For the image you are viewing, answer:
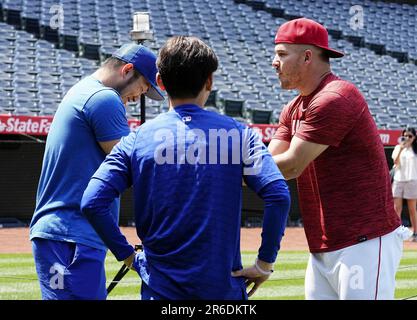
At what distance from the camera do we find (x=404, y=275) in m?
9.82

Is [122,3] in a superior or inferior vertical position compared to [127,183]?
inferior

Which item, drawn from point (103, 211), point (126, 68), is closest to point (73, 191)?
point (126, 68)

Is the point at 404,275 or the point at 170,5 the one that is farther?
the point at 170,5

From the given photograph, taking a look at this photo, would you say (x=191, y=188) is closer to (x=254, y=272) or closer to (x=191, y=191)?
(x=191, y=191)

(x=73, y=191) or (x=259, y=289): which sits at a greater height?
(x=73, y=191)

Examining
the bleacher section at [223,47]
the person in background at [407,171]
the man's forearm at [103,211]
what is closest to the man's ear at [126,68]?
the man's forearm at [103,211]

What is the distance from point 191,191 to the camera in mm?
2713

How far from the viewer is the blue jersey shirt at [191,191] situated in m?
2.71

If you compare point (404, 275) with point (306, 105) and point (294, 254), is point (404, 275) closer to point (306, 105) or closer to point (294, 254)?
point (294, 254)

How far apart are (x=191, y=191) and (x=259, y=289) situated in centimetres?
592

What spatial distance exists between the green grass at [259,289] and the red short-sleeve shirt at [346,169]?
4503 millimetres

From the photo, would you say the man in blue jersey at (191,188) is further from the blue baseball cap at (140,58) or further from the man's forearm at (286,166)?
the blue baseball cap at (140,58)

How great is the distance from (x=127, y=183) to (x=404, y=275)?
25.0ft
